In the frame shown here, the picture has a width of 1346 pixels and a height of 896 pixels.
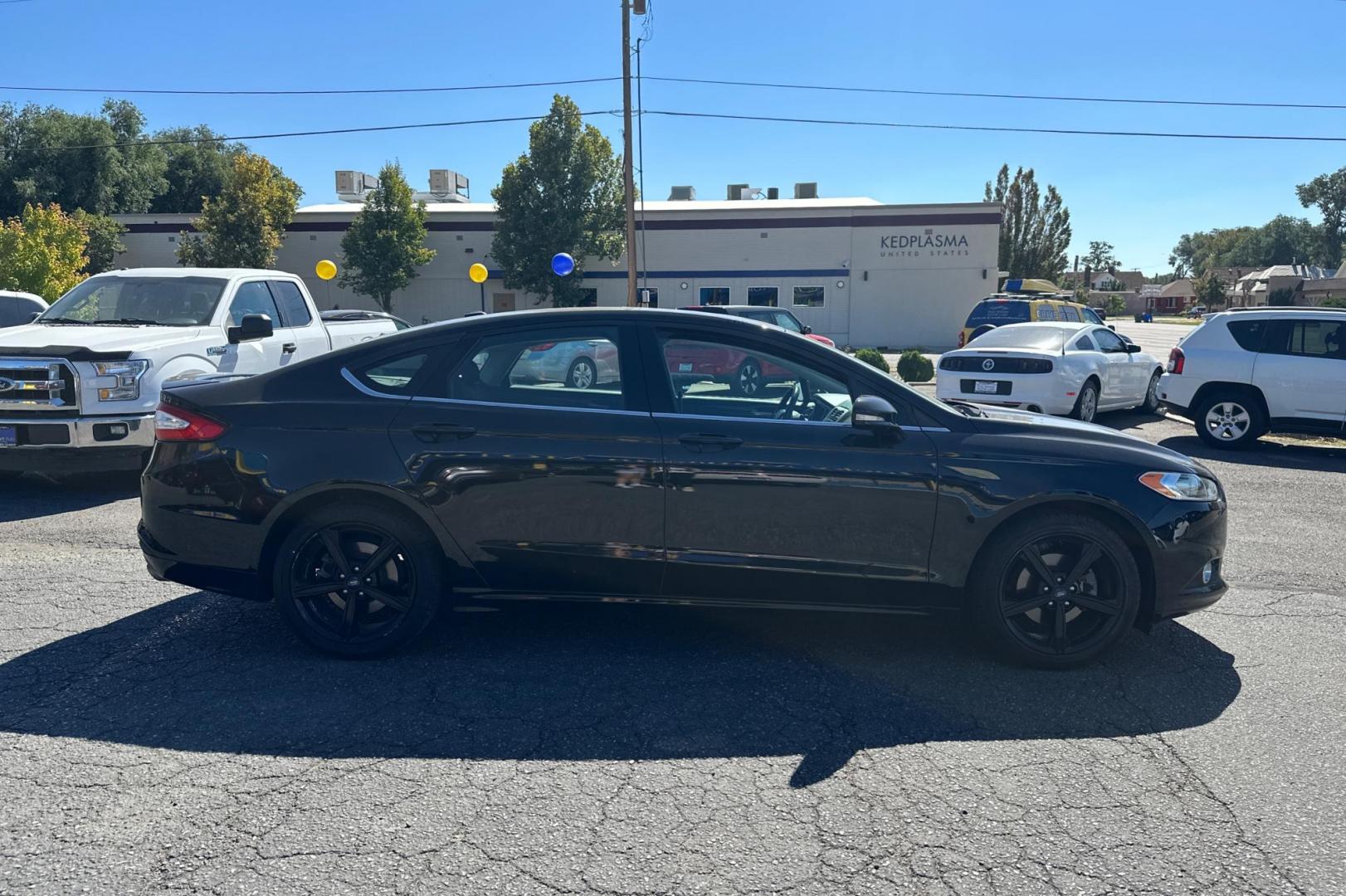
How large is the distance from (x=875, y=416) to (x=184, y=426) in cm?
318

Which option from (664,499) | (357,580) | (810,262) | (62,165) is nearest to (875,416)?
(664,499)

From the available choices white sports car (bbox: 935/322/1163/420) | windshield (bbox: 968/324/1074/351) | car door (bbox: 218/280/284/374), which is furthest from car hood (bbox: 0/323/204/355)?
windshield (bbox: 968/324/1074/351)

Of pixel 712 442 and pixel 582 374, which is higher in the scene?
pixel 582 374

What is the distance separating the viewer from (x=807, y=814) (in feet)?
10.2

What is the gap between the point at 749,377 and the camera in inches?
172

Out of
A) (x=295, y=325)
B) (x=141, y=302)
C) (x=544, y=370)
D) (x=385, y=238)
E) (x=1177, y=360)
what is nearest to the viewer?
(x=544, y=370)

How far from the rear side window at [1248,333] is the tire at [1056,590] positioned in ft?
28.6

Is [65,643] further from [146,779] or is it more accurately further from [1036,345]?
[1036,345]

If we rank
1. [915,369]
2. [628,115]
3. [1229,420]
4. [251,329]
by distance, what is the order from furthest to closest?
[628,115] → [915,369] → [1229,420] → [251,329]

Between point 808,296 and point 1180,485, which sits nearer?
point 1180,485

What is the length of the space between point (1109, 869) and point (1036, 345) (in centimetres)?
1058

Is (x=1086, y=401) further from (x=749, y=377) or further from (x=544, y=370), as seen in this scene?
(x=544, y=370)

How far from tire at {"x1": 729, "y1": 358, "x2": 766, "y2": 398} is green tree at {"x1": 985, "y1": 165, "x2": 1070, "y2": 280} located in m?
64.0

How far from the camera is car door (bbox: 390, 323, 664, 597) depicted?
4.24 meters
